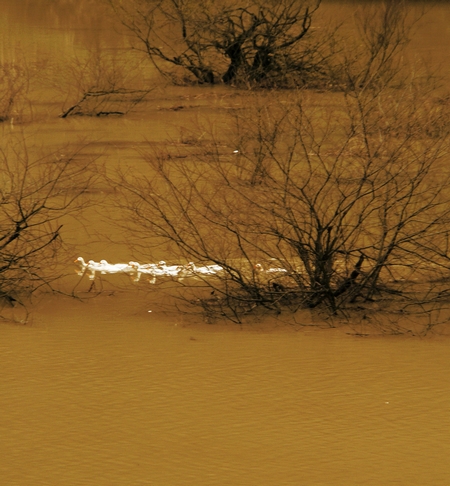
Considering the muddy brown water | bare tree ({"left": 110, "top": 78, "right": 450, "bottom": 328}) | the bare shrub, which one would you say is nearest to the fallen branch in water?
the bare shrub

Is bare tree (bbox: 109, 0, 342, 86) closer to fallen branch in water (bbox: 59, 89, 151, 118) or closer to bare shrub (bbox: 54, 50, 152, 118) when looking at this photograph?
bare shrub (bbox: 54, 50, 152, 118)

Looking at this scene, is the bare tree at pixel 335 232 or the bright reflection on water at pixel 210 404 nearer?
the bright reflection on water at pixel 210 404

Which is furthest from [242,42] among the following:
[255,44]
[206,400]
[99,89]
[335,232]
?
[206,400]

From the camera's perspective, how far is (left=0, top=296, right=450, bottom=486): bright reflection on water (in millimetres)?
5344

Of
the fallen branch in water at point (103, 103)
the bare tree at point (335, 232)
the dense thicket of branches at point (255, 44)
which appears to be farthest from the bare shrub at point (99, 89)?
the bare tree at point (335, 232)

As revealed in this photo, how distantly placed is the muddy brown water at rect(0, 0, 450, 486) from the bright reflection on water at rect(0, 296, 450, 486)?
0.04ft

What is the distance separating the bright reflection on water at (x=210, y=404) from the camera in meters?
5.34

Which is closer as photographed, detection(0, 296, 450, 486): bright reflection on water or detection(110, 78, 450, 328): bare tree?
detection(0, 296, 450, 486): bright reflection on water

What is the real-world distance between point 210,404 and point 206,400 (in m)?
0.07

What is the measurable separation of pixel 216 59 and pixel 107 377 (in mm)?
15547

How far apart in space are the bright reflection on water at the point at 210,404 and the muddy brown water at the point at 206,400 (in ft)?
0.04

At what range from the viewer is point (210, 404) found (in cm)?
623

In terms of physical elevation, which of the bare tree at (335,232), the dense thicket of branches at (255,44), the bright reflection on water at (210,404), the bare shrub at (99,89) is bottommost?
the bright reflection on water at (210,404)

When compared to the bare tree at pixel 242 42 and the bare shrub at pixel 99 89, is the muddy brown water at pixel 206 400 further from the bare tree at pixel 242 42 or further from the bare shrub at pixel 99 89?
the bare tree at pixel 242 42
